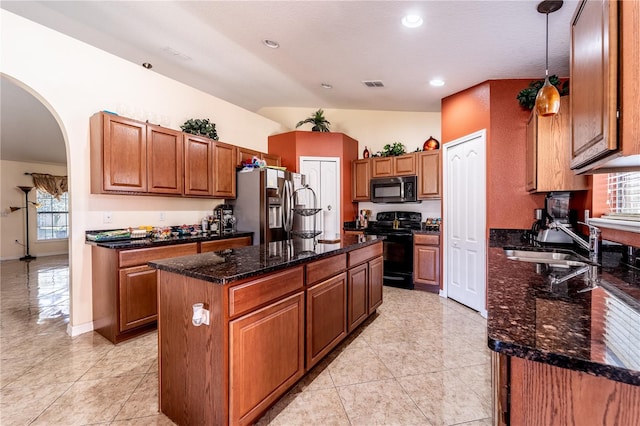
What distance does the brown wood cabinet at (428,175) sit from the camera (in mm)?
4324

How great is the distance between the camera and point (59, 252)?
309 inches

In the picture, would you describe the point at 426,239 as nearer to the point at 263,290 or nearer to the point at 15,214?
the point at 263,290

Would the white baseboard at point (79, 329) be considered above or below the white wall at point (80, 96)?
below

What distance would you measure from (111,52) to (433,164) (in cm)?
447

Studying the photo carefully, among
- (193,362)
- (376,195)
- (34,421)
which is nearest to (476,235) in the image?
(376,195)

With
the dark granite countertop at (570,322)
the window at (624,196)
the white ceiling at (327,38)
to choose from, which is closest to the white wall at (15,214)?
the white ceiling at (327,38)

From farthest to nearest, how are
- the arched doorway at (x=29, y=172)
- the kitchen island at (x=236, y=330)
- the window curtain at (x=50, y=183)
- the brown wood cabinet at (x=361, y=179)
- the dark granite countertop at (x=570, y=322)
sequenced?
the window curtain at (x=50, y=183), the brown wood cabinet at (x=361, y=179), the arched doorway at (x=29, y=172), the kitchen island at (x=236, y=330), the dark granite countertop at (x=570, y=322)

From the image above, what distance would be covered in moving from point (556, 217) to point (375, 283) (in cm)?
182

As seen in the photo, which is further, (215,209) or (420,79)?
(215,209)

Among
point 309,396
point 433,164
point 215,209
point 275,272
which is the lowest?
point 309,396

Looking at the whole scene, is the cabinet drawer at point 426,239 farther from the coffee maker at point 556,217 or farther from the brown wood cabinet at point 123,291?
the brown wood cabinet at point 123,291

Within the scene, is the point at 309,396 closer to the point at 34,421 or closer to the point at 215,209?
the point at 34,421

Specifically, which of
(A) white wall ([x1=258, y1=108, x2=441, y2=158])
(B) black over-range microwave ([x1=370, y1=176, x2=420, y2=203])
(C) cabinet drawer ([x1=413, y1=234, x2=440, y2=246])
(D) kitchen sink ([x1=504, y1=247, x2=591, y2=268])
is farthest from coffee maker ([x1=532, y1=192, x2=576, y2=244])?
(A) white wall ([x1=258, y1=108, x2=441, y2=158])

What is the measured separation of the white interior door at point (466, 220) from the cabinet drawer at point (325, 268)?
199 cm
